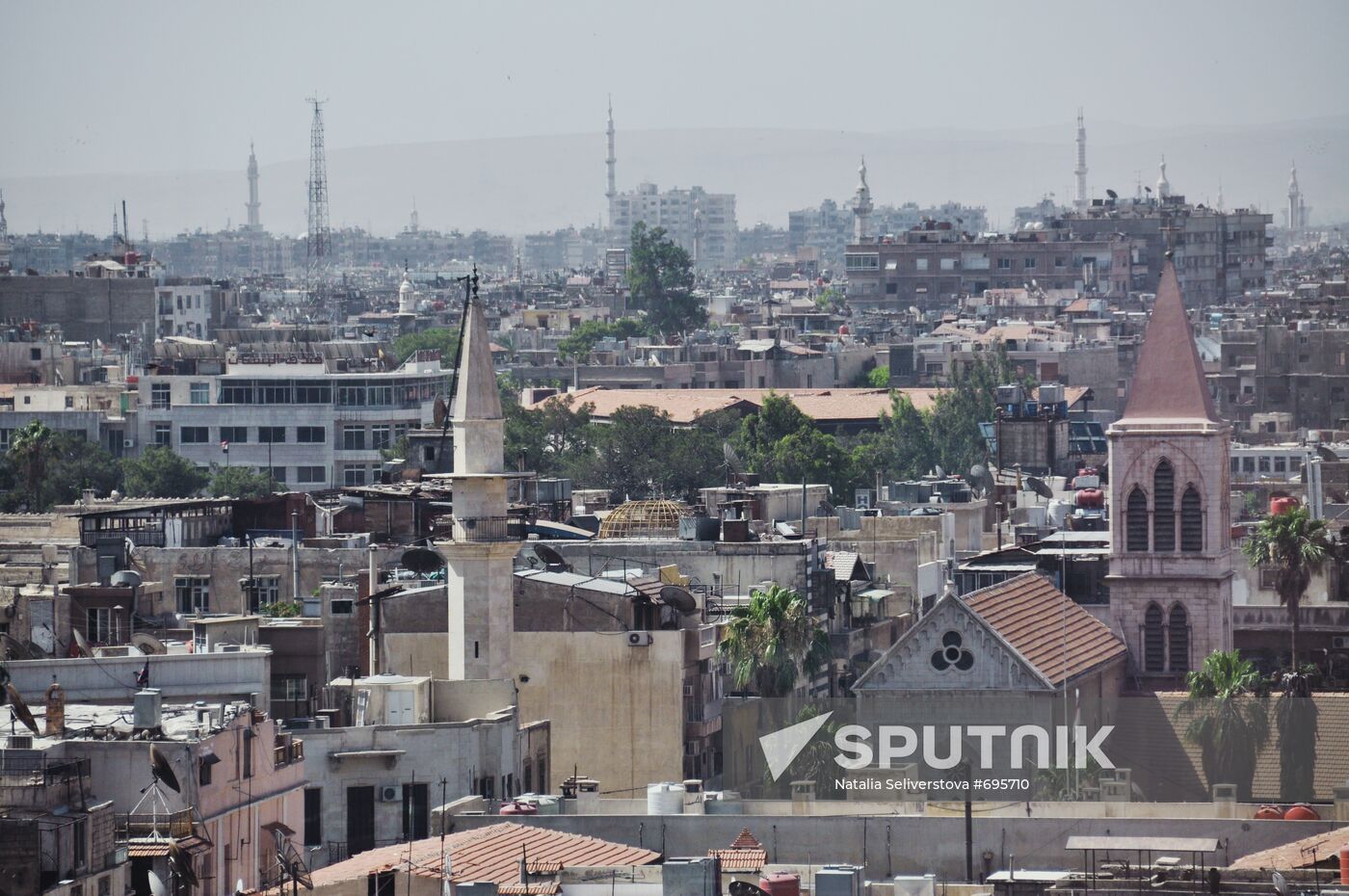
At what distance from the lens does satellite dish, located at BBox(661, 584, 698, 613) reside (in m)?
53.2

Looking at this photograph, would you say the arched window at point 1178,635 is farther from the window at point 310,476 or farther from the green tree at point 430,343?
the green tree at point 430,343

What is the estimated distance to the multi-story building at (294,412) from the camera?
11562cm

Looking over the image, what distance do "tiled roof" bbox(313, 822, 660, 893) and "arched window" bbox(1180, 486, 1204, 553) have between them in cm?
2899

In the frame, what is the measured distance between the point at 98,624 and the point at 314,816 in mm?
11720

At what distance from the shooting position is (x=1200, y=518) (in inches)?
2549

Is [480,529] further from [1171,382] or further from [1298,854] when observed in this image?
[1171,382]

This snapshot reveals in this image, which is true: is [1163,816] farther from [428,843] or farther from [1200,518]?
[1200,518]

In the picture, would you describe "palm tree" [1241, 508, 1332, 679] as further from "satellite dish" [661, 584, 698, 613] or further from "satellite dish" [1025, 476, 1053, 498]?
"satellite dish" [1025, 476, 1053, 498]

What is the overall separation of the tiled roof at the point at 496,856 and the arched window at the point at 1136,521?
28641mm

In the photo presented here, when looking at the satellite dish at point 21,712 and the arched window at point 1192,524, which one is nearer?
the satellite dish at point 21,712

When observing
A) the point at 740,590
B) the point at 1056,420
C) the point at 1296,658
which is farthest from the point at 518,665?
the point at 1056,420

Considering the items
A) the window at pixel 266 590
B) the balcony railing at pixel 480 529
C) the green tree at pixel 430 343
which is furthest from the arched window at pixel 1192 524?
the green tree at pixel 430 343

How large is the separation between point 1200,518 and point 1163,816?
79.3 feet

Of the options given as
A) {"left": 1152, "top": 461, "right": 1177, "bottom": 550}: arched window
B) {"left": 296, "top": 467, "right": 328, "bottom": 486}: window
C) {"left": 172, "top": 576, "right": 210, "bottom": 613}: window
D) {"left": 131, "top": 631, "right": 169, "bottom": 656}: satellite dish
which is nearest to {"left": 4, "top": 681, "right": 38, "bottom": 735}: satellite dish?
{"left": 131, "top": 631, "right": 169, "bottom": 656}: satellite dish
